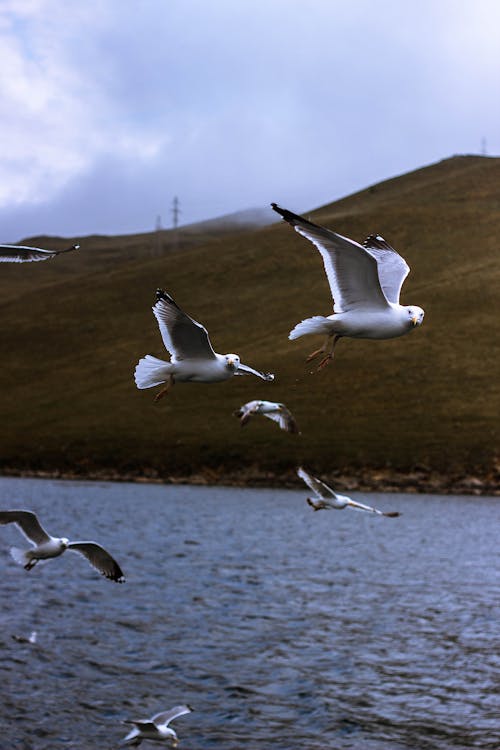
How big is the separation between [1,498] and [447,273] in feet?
173

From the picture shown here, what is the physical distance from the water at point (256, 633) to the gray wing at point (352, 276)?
1336 centimetres

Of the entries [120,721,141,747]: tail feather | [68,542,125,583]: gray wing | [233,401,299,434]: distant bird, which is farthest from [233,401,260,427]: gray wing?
[120,721,141,747]: tail feather

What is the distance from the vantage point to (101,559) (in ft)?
51.6

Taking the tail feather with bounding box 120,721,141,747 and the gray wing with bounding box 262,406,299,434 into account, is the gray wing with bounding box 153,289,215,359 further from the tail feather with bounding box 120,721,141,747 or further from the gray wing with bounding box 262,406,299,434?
the tail feather with bounding box 120,721,141,747

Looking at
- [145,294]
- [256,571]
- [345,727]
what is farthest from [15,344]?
[345,727]

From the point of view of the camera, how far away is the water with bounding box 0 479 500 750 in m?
22.9

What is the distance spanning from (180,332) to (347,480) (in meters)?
60.0

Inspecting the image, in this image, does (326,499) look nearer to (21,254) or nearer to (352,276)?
(352,276)

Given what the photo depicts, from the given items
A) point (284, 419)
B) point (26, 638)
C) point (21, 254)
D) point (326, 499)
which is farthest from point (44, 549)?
point (26, 638)

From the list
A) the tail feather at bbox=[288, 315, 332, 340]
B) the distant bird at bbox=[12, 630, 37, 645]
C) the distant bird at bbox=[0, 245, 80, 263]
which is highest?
the distant bird at bbox=[0, 245, 80, 263]

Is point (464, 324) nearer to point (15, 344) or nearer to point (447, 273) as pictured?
point (447, 273)

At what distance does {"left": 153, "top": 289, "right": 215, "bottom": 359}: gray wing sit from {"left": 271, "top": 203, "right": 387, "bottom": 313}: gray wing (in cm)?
118

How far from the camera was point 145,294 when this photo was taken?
112750 millimetres

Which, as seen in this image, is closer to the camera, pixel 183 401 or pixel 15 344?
pixel 183 401
